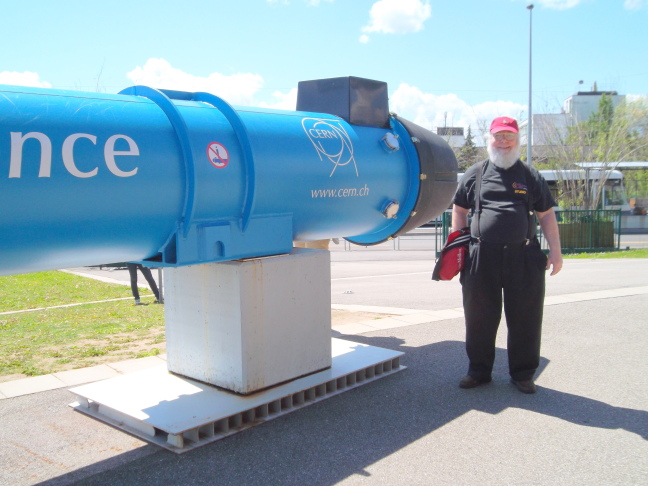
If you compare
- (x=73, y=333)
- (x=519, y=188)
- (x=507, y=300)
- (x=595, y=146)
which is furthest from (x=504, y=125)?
(x=595, y=146)

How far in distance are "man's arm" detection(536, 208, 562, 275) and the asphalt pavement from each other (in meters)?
0.94

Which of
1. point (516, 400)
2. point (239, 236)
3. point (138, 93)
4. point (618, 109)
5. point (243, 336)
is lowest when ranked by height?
point (516, 400)

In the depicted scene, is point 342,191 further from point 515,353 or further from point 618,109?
point 618,109

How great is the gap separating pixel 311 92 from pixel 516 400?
2913 millimetres

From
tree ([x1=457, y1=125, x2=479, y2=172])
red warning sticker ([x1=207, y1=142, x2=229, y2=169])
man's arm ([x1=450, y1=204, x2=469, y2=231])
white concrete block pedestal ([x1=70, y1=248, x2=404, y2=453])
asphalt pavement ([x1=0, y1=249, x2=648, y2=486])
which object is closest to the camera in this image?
asphalt pavement ([x1=0, y1=249, x2=648, y2=486])

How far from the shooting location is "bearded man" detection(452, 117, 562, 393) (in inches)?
161

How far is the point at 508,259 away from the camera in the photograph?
4102mm

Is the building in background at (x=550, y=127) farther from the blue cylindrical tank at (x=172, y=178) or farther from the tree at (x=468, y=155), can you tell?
the blue cylindrical tank at (x=172, y=178)

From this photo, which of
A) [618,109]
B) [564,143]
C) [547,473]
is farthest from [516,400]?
[618,109]

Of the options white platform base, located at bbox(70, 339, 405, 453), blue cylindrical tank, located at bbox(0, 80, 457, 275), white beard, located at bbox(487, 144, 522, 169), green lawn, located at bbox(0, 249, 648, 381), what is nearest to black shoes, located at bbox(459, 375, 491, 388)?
white platform base, located at bbox(70, 339, 405, 453)

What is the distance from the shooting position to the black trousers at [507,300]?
4102 mm

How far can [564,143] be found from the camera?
1056 inches

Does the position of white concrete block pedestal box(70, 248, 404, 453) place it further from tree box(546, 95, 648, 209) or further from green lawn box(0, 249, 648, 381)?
tree box(546, 95, 648, 209)

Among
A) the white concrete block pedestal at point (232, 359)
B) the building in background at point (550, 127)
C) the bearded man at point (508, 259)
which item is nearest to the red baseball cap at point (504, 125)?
the bearded man at point (508, 259)
